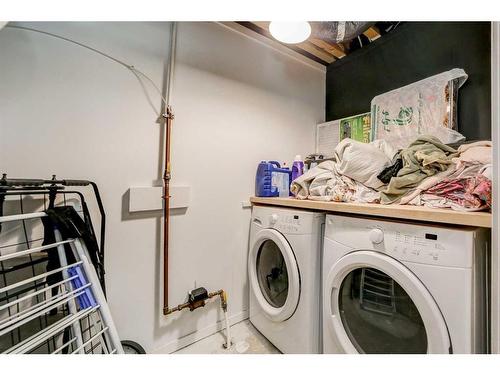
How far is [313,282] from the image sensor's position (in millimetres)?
1063

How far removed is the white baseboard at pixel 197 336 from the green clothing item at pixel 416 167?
1.29 metres

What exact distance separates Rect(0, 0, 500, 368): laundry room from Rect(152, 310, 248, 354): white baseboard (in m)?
0.01

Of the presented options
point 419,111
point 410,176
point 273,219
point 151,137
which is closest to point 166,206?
point 151,137

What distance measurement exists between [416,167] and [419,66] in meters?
0.95

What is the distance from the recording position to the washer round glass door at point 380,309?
0.68m

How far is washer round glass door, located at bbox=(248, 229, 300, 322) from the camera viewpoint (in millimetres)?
1131

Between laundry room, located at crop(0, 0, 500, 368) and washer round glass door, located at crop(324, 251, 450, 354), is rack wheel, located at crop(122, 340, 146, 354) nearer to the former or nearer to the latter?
laundry room, located at crop(0, 0, 500, 368)

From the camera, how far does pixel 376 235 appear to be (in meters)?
0.80

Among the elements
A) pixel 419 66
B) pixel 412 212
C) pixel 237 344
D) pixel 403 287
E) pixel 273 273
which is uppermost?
pixel 419 66

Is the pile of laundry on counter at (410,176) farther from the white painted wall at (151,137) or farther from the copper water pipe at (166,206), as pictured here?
the copper water pipe at (166,206)

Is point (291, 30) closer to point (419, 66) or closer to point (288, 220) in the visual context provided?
point (419, 66)
